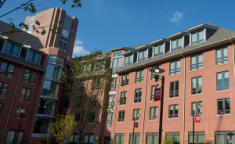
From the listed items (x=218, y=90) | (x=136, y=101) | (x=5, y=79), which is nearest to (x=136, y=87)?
(x=136, y=101)

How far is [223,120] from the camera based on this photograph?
23.7m

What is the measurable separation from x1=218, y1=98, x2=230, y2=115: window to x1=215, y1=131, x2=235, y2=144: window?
6.78ft

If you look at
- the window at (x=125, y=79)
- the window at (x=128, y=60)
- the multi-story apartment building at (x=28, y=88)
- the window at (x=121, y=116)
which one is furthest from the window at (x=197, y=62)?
the multi-story apartment building at (x=28, y=88)

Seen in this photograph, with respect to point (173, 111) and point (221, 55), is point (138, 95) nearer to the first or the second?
point (173, 111)

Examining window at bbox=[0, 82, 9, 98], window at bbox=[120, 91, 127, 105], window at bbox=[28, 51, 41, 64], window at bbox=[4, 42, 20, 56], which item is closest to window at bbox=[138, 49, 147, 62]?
window at bbox=[120, 91, 127, 105]

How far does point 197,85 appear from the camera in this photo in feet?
90.1

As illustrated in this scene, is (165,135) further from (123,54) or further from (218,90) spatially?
(123,54)

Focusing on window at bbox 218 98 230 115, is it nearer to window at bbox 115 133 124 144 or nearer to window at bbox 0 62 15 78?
window at bbox 115 133 124 144

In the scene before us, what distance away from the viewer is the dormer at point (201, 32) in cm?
2894

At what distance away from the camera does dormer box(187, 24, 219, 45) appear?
28.9 metres

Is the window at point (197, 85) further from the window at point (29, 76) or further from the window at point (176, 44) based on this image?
the window at point (29, 76)

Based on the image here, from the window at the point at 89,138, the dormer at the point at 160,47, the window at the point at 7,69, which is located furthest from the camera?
the window at the point at 89,138

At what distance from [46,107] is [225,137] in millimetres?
27472

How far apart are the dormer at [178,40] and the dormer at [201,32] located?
956 mm
